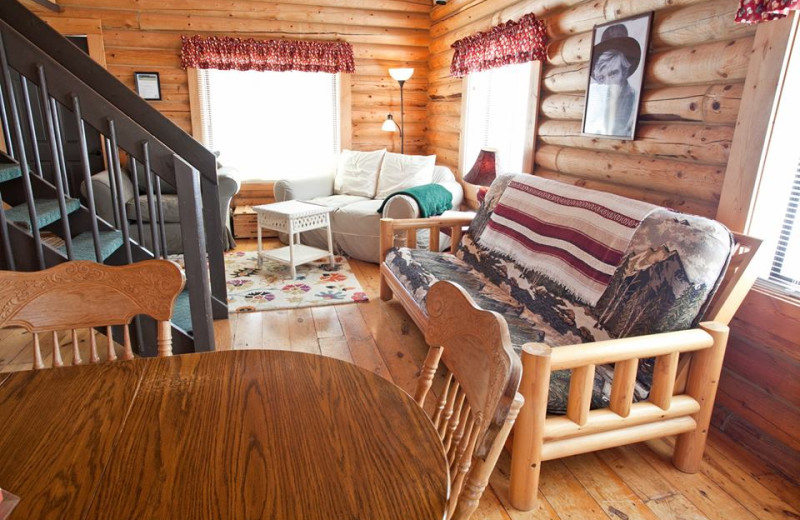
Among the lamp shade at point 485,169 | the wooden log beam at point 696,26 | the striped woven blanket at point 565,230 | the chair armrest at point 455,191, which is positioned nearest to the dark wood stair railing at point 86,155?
the striped woven blanket at point 565,230

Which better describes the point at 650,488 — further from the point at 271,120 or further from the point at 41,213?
the point at 271,120

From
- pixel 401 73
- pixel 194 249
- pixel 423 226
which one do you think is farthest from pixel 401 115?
pixel 194 249

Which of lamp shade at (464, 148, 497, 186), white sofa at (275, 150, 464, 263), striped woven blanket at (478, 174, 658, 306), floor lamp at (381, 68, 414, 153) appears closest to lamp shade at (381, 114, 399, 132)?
floor lamp at (381, 68, 414, 153)

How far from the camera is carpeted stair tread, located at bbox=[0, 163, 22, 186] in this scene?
2222 millimetres

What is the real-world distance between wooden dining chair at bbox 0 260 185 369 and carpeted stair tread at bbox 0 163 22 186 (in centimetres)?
129

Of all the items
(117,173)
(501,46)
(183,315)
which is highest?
(501,46)

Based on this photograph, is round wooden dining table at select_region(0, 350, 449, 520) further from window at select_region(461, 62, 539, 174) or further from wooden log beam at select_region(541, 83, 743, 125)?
window at select_region(461, 62, 539, 174)

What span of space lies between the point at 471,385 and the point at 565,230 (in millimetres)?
1558

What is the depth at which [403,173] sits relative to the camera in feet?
15.6

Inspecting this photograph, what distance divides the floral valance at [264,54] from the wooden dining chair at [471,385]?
463 centimetres

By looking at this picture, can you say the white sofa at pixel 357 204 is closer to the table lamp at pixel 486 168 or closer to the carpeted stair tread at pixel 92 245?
the table lamp at pixel 486 168

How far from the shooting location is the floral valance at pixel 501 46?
10.8 feet

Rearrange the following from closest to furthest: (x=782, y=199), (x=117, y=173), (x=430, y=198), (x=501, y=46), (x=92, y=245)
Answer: (x=782, y=199) < (x=117, y=173) < (x=92, y=245) < (x=501, y=46) < (x=430, y=198)

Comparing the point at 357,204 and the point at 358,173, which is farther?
the point at 358,173
